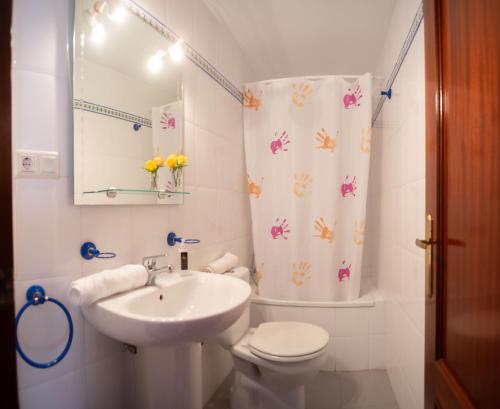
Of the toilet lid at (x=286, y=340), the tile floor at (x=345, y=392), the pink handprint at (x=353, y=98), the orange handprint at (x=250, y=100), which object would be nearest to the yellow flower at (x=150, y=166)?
the toilet lid at (x=286, y=340)

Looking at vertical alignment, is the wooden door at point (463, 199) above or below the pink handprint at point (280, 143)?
below

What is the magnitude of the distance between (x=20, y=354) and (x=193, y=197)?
0.90 meters

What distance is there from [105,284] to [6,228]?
54 centimetres

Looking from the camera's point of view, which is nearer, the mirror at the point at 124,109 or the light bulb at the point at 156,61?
the mirror at the point at 124,109

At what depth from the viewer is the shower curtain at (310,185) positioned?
187 cm

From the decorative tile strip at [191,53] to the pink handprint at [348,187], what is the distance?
98 cm

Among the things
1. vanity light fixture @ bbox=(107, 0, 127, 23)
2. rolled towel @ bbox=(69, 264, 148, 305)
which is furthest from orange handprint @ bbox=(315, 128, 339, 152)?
rolled towel @ bbox=(69, 264, 148, 305)

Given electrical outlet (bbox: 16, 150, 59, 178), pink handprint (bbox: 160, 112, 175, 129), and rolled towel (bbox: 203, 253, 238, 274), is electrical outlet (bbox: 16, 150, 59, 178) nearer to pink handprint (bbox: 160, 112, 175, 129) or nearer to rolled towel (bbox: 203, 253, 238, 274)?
pink handprint (bbox: 160, 112, 175, 129)

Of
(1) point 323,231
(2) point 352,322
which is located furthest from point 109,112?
(2) point 352,322

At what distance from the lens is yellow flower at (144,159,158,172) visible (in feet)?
3.80

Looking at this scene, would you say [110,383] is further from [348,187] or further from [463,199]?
[348,187]

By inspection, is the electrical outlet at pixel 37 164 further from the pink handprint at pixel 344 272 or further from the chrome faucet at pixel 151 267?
the pink handprint at pixel 344 272

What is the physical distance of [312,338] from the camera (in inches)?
53.8

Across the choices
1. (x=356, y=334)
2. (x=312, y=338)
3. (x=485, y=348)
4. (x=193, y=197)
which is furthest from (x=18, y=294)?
(x=356, y=334)
